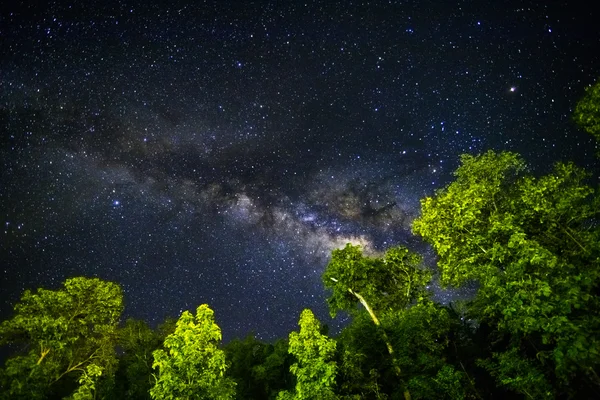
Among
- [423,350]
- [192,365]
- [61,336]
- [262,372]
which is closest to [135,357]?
[262,372]

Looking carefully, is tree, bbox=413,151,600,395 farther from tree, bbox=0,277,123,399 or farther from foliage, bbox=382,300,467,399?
tree, bbox=0,277,123,399

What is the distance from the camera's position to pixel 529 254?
1137cm

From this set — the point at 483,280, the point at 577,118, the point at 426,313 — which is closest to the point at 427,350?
the point at 426,313

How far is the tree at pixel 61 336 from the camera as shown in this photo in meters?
12.9

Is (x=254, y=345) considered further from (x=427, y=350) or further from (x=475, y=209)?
(x=475, y=209)

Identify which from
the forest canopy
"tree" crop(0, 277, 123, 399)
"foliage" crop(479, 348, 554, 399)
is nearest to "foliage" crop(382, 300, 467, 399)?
the forest canopy

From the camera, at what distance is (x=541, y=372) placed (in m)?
12.6

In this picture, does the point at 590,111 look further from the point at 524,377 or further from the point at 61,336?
the point at 61,336

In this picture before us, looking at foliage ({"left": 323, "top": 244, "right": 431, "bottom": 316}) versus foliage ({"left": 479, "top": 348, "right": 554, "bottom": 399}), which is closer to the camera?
foliage ({"left": 479, "top": 348, "right": 554, "bottom": 399})

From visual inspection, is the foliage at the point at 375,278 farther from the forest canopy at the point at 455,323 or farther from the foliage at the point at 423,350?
the foliage at the point at 423,350

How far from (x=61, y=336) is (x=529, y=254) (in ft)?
65.4

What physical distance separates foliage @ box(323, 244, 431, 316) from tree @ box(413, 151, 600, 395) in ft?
21.1

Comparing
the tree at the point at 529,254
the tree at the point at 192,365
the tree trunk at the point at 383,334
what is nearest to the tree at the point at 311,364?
the tree at the point at 192,365

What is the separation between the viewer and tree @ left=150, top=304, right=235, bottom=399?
1181cm
